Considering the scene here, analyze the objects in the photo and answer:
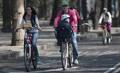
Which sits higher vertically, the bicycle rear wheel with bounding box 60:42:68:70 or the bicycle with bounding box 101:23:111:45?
the bicycle rear wheel with bounding box 60:42:68:70

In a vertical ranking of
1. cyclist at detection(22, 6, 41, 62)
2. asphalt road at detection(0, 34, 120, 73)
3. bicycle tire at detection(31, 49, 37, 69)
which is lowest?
asphalt road at detection(0, 34, 120, 73)

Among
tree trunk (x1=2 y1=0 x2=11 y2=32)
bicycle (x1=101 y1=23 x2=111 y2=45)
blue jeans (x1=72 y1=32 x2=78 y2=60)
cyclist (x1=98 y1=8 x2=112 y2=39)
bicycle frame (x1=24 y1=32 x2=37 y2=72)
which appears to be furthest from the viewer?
tree trunk (x1=2 y1=0 x2=11 y2=32)

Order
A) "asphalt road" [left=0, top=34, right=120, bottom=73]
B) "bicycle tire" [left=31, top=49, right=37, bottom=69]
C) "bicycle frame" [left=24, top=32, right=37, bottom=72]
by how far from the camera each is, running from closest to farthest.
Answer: "bicycle frame" [left=24, top=32, right=37, bottom=72], "asphalt road" [left=0, top=34, right=120, bottom=73], "bicycle tire" [left=31, top=49, right=37, bottom=69]

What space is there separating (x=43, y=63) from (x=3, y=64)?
130 cm

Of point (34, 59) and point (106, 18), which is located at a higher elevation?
point (34, 59)

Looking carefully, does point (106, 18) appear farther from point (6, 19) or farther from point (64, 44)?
point (6, 19)

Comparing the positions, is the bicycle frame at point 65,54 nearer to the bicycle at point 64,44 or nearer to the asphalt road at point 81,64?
the bicycle at point 64,44

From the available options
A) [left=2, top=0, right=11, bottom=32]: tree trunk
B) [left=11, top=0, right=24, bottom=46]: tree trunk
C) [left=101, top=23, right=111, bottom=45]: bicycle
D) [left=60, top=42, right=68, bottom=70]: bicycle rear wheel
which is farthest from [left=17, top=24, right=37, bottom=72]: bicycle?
[left=2, top=0, right=11, bottom=32]: tree trunk

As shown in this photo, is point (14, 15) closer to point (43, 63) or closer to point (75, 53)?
point (43, 63)

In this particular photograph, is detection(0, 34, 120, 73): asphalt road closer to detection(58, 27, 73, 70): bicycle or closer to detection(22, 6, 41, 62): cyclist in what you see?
detection(58, 27, 73, 70): bicycle

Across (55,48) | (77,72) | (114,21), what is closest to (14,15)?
(55,48)

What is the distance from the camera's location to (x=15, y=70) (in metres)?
15.6

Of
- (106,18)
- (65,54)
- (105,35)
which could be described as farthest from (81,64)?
(105,35)

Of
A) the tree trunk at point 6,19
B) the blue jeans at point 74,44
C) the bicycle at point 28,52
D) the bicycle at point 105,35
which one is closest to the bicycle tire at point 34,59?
the bicycle at point 28,52
